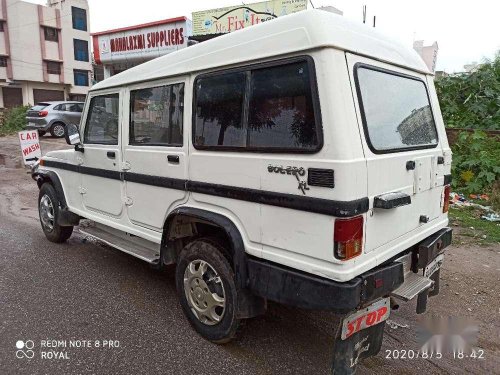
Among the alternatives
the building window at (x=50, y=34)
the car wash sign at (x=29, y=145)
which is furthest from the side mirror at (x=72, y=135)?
the building window at (x=50, y=34)

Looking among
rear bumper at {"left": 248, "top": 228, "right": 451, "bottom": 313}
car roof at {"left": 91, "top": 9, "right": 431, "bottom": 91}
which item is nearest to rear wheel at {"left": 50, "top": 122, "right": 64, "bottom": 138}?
car roof at {"left": 91, "top": 9, "right": 431, "bottom": 91}

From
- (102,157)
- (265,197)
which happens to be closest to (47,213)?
(102,157)

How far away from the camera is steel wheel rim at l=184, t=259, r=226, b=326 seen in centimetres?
283

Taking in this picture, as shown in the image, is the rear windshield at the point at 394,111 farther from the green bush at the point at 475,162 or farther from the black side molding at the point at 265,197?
the green bush at the point at 475,162

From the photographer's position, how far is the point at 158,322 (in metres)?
3.24

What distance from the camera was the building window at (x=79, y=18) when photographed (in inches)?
1332

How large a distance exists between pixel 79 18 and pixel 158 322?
38.3m

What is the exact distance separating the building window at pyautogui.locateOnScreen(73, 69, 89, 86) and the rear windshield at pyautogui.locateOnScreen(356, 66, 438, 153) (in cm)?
3694

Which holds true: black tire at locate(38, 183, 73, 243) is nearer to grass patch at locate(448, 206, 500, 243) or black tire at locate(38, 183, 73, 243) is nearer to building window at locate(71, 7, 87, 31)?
grass patch at locate(448, 206, 500, 243)

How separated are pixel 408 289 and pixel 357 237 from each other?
0.81 meters

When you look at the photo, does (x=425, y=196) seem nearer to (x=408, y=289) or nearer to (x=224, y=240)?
(x=408, y=289)

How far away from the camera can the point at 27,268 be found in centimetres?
432

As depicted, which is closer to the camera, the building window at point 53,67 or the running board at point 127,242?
the running board at point 127,242

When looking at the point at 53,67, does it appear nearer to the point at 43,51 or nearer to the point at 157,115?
the point at 43,51
